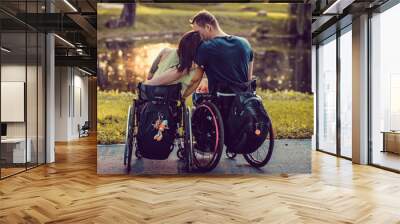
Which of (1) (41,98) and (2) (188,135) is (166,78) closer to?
(2) (188,135)

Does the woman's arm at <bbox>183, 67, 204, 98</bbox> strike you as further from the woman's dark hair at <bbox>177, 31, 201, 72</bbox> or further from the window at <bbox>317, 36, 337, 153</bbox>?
the window at <bbox>317, 36, 337, 153</bbox>

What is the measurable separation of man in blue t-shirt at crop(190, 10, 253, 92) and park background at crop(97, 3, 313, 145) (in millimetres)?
124

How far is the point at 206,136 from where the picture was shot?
22.3 ft

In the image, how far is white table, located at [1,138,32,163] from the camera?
22.8 ft

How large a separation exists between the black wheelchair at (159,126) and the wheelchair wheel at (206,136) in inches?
0.7

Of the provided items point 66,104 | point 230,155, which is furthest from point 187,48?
point 66,104

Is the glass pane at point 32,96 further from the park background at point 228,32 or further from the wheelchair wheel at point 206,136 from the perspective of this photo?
the wheelchair wheel at point 206,136

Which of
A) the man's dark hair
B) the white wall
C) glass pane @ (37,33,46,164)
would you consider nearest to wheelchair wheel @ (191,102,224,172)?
the man's dark hair

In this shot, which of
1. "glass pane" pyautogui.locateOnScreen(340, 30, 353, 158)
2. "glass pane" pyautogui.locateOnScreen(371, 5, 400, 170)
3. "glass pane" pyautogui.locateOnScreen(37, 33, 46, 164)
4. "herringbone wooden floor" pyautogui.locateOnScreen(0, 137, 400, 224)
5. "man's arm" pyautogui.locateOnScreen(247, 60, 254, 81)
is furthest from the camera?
"glass pane" pyautogui.locateOnScreen(340, 30, 353, 158)

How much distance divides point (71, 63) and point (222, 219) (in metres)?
10.9

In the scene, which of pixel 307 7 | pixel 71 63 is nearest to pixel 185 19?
pixel 307 7

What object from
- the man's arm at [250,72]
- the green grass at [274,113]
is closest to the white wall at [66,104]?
the green grass at [274,113]

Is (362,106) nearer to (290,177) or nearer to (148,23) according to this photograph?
(290,177)

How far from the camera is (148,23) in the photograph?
6883 mm
